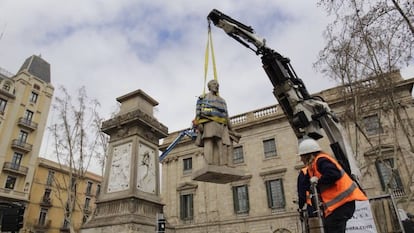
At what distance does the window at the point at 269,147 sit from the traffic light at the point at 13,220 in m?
17.6

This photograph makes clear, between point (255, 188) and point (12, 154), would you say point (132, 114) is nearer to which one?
point (255, 188)

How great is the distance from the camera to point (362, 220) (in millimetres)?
9102

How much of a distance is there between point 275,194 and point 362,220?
41.5 ft

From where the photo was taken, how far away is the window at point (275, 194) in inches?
829

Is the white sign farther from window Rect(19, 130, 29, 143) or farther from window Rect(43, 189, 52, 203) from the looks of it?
window Rect(43, 189, 52, 203)

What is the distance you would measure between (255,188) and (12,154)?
26.2 meters

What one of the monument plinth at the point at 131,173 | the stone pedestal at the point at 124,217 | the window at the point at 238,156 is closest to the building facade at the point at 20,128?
the window at the point at 238,156

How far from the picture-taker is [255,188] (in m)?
22.2

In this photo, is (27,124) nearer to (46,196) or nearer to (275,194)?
(46,196)

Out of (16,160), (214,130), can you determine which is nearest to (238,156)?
(214,130)

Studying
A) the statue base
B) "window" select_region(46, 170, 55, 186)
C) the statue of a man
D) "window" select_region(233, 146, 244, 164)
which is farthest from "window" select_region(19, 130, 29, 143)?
the statue base

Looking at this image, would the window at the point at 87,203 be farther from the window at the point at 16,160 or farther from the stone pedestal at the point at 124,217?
the stone pedestal at the point at 124,217

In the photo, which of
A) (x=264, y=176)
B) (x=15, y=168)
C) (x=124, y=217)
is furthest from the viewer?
(x=15, y=168)

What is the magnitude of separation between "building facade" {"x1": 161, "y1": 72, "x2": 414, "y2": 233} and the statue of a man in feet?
51.8
